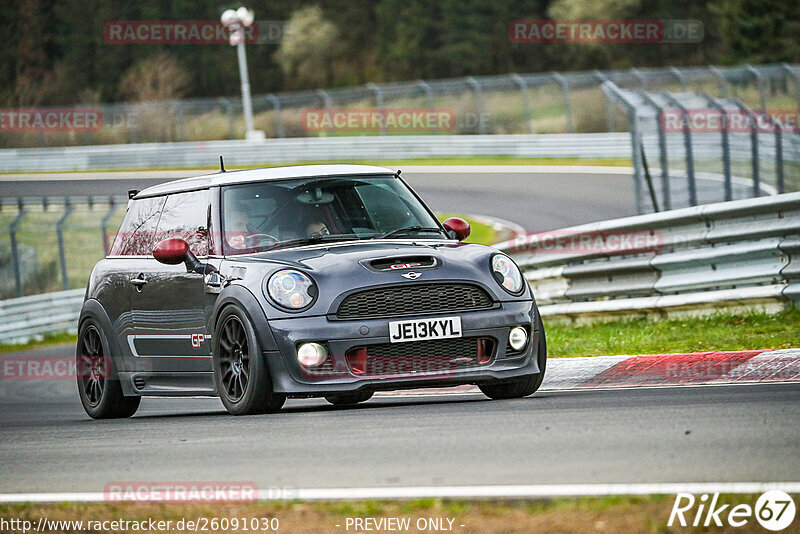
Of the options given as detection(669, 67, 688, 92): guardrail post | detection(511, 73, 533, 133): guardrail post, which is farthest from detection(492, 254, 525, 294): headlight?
detection(511, 73, 533, 133): guardrail post

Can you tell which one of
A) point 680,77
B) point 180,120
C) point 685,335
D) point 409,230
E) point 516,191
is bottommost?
point 516,191

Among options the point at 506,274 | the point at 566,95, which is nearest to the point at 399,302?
the point at 506,274

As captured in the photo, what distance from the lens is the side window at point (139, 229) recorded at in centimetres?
955

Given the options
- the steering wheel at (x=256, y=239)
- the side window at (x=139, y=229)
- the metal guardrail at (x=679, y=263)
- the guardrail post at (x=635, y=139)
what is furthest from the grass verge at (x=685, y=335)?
the guardrail post at (x=635, y=139)

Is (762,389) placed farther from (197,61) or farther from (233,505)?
(197,61)

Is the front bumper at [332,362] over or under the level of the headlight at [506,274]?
under

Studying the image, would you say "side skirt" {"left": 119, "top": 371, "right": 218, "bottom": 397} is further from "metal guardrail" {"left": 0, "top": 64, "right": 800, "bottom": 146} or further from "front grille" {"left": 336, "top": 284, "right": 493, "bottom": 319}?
"metal guardrail" {"left": 0, "top": 64, "right": 800, "bottom": 146}

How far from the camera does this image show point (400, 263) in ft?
26.0

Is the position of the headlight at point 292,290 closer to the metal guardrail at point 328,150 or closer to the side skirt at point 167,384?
the side skirt at point 167,384

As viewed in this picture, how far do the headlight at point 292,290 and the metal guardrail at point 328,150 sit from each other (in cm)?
3153

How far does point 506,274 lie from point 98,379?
3257mm

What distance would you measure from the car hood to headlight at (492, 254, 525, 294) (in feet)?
0.15

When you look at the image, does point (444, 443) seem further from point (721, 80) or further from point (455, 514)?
point (721, 80)

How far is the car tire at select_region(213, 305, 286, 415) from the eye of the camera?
25.5 ft
